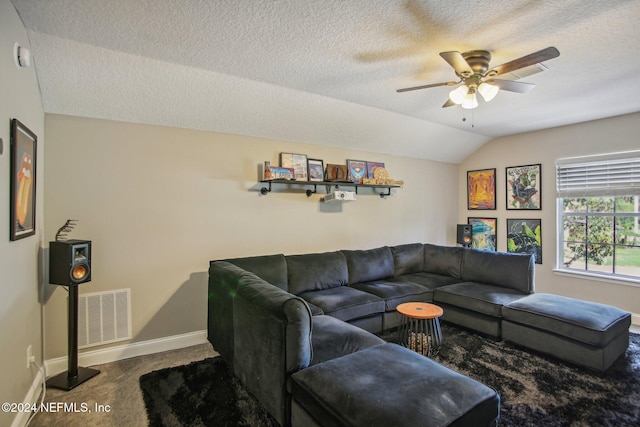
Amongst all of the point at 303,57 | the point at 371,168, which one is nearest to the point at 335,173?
the point at 371,168

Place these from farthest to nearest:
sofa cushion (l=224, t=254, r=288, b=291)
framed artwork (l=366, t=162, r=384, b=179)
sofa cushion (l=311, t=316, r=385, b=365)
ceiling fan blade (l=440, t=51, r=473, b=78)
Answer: framed artwork (l=366, t=162, r=384, b=179) → sofa cushion (l=224, t=254, r=288, b=291) → sofa cushion (l=311, t=316, r=385, b=365) → ceiling fan blade (l=440, t=51, r=473, b=78)

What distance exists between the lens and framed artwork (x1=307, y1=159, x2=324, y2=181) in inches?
160

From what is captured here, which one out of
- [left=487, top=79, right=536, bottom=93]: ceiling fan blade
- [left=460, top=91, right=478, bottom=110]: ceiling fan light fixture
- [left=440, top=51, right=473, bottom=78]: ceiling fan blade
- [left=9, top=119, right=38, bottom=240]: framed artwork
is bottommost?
[left=9, top=119, right=38, bottom=240]: framed artwork

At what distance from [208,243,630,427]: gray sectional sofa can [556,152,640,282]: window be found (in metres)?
1.41

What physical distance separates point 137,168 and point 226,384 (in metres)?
2.13

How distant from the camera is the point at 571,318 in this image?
109 inches

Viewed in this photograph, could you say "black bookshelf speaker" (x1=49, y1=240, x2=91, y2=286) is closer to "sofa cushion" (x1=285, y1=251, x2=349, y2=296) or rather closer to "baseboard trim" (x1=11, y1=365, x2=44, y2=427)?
"baseboard trim" (x1=11, y1=365, x2=44, y2=427)

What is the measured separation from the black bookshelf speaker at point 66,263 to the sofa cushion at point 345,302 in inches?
78.1

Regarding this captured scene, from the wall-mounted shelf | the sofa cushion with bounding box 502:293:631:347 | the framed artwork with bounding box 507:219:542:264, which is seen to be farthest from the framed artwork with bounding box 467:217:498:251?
the sofa cushion with bounding box 502:293:631:347

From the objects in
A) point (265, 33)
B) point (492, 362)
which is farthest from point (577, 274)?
point (265, 33)

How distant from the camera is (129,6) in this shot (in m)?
1.84

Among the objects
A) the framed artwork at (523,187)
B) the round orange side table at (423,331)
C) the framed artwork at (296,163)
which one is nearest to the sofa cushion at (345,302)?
the round orange side table at (423,331)

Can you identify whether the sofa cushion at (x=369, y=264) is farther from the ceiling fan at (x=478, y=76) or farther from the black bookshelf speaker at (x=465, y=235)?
the ceiling fan at (x=478, y=76)

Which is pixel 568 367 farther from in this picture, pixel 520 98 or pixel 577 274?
pixel 520 98
